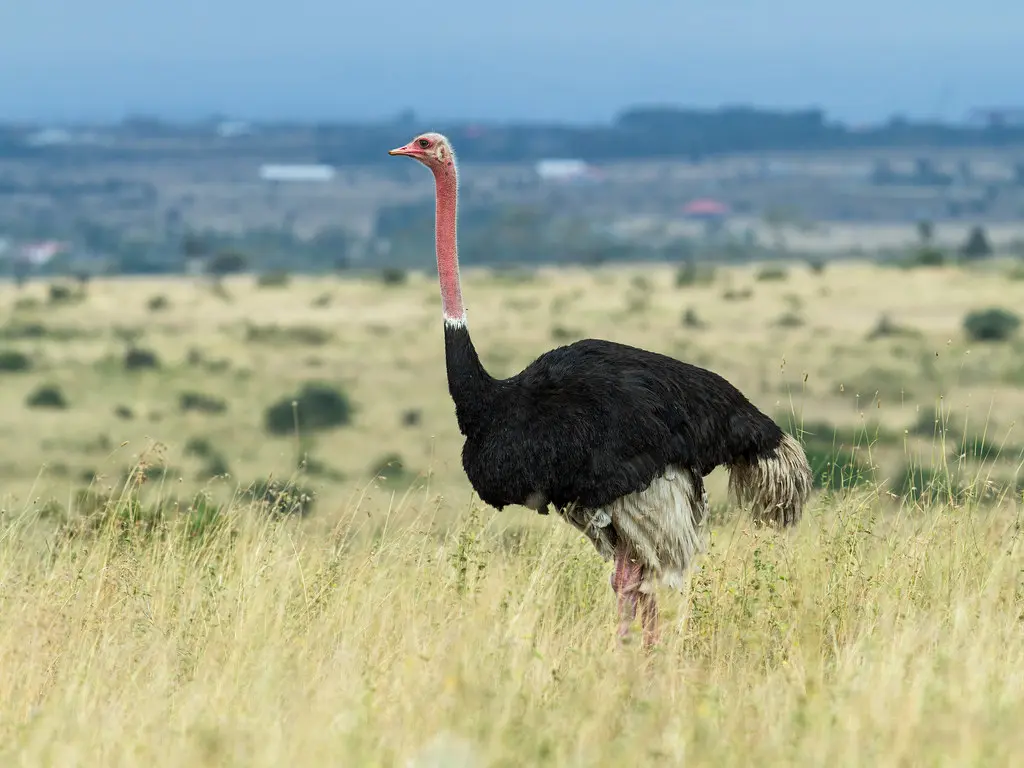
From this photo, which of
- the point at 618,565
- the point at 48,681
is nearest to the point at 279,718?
the point at 48,681

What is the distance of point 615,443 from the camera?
20.4 feet

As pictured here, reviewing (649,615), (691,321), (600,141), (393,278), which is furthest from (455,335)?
(600,141)

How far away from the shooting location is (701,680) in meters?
5.19

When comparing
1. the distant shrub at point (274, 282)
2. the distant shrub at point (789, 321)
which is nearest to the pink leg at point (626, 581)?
the distant shrub at point (789, 321)

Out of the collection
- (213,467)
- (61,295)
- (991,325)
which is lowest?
(61,295)

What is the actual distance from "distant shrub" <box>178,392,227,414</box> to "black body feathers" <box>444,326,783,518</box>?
26208 millimetres

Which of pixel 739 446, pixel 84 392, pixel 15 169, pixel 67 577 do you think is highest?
pixel 739 446

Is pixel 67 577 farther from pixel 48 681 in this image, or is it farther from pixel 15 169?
pixel 15 169

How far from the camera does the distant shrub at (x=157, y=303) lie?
54500 millimetres

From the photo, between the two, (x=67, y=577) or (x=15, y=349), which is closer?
(x=67, y=577)

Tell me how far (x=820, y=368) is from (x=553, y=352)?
28.8m

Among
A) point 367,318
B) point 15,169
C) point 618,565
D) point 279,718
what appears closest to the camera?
point 279,718

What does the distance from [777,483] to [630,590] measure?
2.30 ft

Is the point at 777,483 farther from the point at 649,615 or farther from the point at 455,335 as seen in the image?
the point at 455,335
